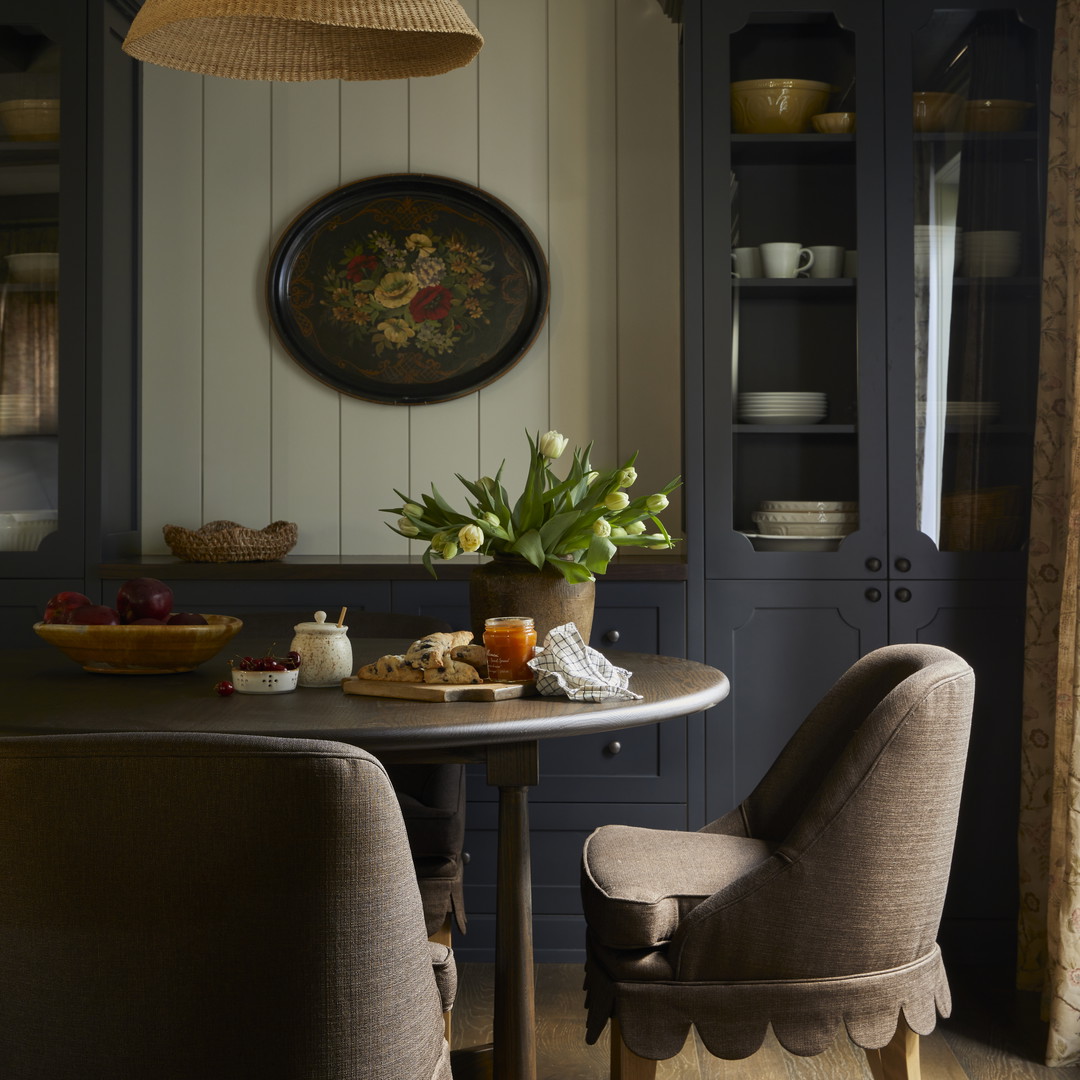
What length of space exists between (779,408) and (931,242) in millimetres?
527

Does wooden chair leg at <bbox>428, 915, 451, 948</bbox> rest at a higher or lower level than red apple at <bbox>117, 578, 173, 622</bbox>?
lower

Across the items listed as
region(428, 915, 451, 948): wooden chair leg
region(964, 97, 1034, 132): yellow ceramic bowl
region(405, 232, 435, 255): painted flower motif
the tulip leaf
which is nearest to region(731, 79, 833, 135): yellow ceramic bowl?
region(964, 97, 1034, 132): yellow ceramic bowl

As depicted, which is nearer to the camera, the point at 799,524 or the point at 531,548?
the point at 531,548

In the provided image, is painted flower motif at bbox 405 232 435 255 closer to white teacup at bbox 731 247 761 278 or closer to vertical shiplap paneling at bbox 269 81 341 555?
vertical shiplap paneling at bbox 269 81 341 555

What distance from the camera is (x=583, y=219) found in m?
3.09

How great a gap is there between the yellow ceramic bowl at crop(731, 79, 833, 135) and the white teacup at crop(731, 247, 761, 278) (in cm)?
29

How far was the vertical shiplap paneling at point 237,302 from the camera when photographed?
3.13 meters

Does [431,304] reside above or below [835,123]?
below

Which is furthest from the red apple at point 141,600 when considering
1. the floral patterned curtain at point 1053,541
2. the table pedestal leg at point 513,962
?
the floral patterned curtain at point 1053,541

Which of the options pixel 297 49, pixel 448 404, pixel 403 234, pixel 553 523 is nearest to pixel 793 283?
pixel 448 404

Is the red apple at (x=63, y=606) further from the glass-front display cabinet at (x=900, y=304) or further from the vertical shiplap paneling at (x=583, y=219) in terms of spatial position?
the vertical shiplap paneling at (x=583, y=219)

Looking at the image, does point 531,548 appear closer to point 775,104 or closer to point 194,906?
point 194,906

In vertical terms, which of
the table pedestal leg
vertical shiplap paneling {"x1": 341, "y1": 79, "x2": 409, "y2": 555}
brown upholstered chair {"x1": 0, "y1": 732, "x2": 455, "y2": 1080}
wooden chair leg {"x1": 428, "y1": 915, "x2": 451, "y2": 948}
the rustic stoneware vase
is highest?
vertical shiplap paneling {"x1": 341, "y1": 79, "x2": 409, "y2": 555}

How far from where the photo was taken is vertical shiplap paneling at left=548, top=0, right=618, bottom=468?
3.08 m
